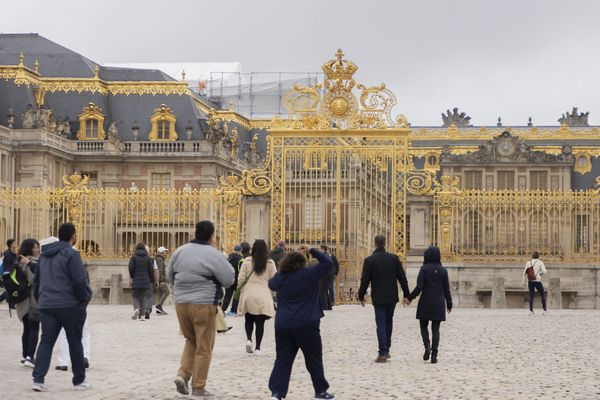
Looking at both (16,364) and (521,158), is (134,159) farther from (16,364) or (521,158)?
(16,364)

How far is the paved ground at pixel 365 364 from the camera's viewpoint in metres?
13.5

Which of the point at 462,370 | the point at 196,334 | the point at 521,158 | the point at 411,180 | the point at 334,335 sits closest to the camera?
the point at 196,334

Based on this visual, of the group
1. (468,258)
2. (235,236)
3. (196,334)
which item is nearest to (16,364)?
(196,334)

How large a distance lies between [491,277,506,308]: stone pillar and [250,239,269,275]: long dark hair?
14612 mm

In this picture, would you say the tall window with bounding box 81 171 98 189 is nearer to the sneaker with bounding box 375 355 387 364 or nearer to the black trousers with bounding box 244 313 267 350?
the black trousers with bounding box 244 313 267 350

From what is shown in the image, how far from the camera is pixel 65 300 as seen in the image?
44.2 ft

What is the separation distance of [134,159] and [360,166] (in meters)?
31.7

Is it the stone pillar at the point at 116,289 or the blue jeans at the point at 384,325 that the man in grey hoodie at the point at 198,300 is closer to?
the blue jeans at the point at 384,325

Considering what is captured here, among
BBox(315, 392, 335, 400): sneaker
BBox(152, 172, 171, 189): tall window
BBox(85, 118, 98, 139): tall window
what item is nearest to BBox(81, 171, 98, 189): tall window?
BBox(85, 118, 98, 139): tall window

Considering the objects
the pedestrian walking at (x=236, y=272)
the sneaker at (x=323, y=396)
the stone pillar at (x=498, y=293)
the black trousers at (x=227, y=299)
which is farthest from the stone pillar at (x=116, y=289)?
the sneaker at (x=323, y=396)

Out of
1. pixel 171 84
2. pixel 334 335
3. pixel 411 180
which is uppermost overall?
pixel 171 84

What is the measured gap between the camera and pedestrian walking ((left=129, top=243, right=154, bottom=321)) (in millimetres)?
25172

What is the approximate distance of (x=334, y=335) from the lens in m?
21.2

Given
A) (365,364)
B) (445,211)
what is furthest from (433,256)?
(445,211)
